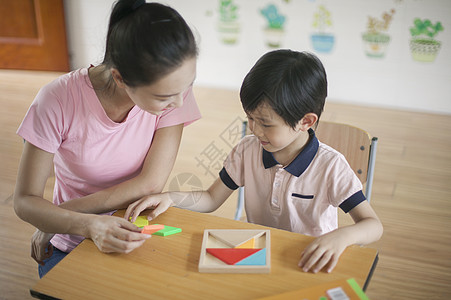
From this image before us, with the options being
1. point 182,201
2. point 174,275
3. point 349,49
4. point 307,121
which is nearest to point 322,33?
point 349,49

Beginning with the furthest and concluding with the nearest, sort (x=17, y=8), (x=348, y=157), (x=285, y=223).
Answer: (x=17, y=8), (x=348, y=157), (x=285, y=223)

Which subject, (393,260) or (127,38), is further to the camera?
(393,260)

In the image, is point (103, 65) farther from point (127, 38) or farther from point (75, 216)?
point (75, 216)

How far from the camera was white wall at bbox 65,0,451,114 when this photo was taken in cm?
382

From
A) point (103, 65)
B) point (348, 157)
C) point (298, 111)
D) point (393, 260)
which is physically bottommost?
point (393, 260)

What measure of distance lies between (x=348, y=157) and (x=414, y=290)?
0.74 metres

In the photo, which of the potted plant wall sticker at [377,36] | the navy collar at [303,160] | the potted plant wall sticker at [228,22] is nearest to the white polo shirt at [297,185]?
the navy collar at [303,160]

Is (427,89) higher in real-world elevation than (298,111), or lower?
lower

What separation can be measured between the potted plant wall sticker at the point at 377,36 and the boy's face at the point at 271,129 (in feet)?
9.75

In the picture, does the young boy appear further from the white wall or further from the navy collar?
the white wall

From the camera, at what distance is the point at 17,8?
447 centimetres

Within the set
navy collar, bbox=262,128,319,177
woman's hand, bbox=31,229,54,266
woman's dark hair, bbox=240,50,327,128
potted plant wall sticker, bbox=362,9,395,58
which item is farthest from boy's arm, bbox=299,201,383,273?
potted plant wall sticker, bbox=362,9,395,58

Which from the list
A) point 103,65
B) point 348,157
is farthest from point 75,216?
point 348,157

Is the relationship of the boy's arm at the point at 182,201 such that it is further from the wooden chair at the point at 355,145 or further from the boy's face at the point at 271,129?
the wooden chair at the point at 355,145
